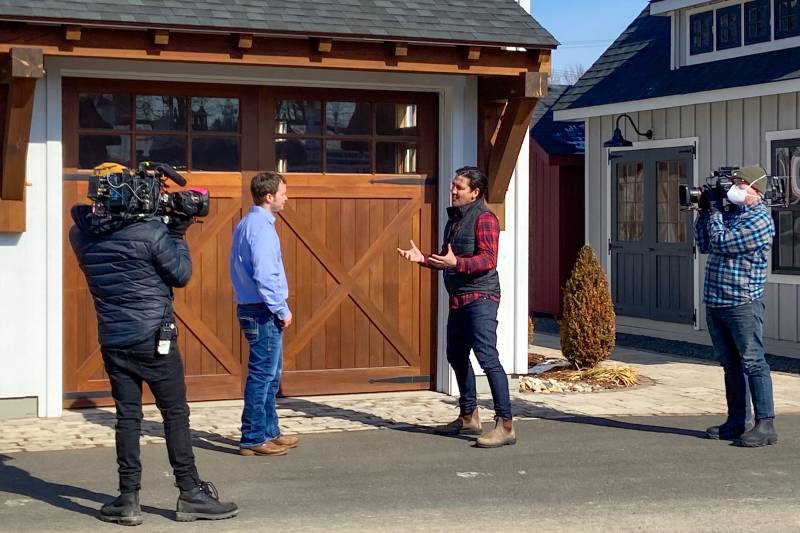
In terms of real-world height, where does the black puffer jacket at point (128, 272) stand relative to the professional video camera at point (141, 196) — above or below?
below

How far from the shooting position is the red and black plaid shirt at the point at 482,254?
836 cm

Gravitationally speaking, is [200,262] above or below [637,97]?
below

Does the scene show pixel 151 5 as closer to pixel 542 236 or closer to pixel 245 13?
pixel 245 13

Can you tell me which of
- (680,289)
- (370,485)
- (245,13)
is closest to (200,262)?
(245,13)

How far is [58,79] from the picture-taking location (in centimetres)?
933

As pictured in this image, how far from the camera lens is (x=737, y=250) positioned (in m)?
8.41

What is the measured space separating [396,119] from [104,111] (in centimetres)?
236

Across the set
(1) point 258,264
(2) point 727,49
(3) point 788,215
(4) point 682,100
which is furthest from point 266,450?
(2) point 727,49

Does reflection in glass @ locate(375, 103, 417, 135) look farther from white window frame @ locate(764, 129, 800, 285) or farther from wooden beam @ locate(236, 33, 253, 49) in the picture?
white window frame @ locate(764, 129, 800, 285)

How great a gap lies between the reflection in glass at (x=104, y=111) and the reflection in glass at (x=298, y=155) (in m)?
1.19

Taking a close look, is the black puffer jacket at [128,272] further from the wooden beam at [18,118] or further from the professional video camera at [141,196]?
the wooden beam at [18,118]

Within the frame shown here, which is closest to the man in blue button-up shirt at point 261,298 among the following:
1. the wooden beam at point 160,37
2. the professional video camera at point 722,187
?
the wooden beam at point 160,37

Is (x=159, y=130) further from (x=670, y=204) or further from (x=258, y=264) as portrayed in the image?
(x=670, y=204)

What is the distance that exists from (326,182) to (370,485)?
349cm
